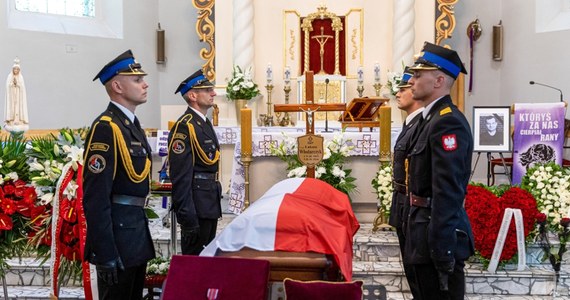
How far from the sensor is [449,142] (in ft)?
8.84

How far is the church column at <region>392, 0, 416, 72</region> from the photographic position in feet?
30.1

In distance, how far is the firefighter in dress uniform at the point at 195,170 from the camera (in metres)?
3.75

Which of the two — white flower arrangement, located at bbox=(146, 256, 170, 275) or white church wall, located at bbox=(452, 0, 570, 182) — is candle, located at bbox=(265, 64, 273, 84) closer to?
white church wall, located at bbox=(452, 0, 570, 182)

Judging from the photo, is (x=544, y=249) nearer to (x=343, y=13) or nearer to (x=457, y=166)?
(x=457, y=166)

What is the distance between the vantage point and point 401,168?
3773 millimetres

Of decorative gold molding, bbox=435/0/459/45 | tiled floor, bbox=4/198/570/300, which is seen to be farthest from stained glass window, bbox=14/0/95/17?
tiled floor, bbox=4/198/570/300

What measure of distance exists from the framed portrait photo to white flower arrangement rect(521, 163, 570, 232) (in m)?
1.43

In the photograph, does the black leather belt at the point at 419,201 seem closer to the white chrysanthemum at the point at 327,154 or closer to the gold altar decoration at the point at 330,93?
the white chrysanthemum at the point at 327,154

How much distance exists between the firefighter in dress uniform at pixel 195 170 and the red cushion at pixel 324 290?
142cm

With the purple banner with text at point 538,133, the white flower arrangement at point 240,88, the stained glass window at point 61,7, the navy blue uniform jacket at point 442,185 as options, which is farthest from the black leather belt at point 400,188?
the stained glass window at point 61,7

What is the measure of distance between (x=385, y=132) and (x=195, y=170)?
Answer: 2.14 metres

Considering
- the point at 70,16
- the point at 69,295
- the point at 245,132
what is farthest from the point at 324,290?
the point at 70,16

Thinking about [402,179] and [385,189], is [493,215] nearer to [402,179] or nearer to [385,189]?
[385,189]

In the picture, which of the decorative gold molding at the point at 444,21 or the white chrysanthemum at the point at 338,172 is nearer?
the white chrysanthemum at the point at 338,172
